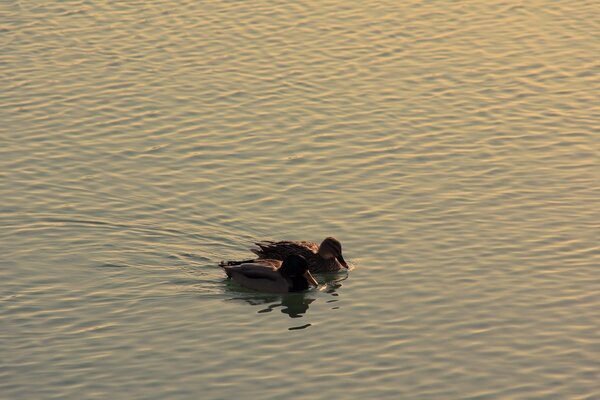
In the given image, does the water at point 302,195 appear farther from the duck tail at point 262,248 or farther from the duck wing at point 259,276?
the duck tail at point 262,248

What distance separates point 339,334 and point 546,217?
627 centimetres

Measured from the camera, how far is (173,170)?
99.2 ft

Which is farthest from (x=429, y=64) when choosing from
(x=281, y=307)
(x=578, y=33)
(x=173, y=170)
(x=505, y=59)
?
(x=281, y=307)

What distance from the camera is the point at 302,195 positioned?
94.6 feet

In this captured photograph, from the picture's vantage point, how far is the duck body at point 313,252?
25703 millimetres

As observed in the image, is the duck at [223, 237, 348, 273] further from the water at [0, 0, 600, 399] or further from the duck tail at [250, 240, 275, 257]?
the water at [0, 0, 600, 399]

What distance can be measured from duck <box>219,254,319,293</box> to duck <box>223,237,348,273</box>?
0.62ft

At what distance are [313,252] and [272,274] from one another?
0.82 metres

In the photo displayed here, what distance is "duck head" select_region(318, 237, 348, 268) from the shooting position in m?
25.7

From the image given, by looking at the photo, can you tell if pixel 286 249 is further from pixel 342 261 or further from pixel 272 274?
pixel 342 261

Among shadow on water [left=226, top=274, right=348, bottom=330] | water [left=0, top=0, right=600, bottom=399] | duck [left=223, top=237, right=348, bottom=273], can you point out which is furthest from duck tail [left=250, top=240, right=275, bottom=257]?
shadow on water [left=226, top=274, right=348, bottom=330]

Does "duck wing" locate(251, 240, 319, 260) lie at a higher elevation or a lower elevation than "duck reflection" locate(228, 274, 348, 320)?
higher

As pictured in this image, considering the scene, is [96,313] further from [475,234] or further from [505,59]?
[505,59]

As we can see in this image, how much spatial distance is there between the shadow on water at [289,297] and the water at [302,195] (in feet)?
0.23
